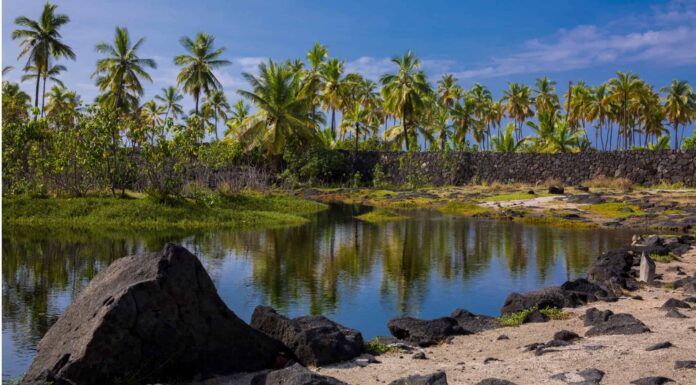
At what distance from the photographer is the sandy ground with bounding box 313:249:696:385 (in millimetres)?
6996

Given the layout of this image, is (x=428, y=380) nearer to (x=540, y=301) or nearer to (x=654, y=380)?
(x=654, y=380)

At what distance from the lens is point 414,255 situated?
18.8 meters

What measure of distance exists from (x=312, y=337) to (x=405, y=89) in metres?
46.8

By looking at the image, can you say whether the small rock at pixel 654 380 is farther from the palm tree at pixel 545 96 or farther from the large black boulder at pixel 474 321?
the palm tree at pixel 545 96

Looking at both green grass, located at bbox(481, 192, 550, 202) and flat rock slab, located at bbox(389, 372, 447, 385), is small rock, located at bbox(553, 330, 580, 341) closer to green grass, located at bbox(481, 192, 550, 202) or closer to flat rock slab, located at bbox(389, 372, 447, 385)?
flat rock slab, located at bbox(389, 372, 447, 385)

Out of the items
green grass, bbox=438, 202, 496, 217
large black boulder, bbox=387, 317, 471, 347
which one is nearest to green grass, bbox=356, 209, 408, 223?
green grass, bbox=438, 202, 496, 217

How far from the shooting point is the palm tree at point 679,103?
71.1m

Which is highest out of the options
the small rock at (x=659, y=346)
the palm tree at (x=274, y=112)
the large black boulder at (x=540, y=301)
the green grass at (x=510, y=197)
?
the palm tree at (x=274, y=112)

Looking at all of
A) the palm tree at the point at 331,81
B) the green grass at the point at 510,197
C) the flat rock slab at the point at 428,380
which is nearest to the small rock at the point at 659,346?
the flat rock slab at the point at 428,380

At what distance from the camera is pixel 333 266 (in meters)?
16.6

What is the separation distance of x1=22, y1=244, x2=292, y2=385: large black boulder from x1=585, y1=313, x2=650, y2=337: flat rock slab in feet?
15.3

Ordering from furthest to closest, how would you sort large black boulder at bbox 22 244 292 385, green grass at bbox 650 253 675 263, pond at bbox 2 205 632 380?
green grass at bbox 650 253 675 263 < pond at bbox 2 205 632 380 < large black boulder at bbox 22 244 292 385

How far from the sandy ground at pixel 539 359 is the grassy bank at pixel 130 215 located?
54.3ft

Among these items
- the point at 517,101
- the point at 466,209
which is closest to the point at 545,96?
the point at 517,101
